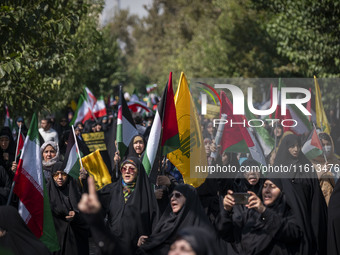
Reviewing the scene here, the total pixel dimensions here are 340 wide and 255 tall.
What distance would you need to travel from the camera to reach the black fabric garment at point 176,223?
17.9ft

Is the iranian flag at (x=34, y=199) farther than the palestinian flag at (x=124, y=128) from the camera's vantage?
No

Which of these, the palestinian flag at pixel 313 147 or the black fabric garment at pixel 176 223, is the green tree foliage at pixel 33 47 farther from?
the palestinian flag at pixel 313 147

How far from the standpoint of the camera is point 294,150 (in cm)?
705

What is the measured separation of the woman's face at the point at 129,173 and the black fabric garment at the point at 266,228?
1.13 m

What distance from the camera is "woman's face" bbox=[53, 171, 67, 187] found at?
7059 mm

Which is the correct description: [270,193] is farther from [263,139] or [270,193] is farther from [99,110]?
[99,110]

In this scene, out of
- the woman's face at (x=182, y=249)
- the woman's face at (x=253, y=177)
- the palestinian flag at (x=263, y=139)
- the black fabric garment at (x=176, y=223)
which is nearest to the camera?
the woman's face at (x=182, y=249)

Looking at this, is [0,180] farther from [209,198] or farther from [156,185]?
[209,198]

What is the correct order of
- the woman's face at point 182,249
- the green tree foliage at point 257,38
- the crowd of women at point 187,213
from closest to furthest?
the woman's face at point 182,249 < the crowd of women at point 187,213 < the green tree foliage at point 257,38

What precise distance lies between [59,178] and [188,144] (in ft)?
5.09

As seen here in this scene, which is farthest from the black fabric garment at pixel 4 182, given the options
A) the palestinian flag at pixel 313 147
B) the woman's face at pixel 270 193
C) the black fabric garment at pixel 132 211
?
the palestinian flag at pixel 313 147

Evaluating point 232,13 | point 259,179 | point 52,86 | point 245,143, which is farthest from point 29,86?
point 232,13

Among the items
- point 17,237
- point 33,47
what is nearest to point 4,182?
point 17,237

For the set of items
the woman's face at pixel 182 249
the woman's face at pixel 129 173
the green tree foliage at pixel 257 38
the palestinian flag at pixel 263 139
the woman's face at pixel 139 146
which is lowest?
the woman's face at pixel 182 249
